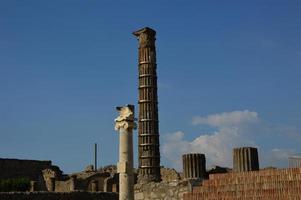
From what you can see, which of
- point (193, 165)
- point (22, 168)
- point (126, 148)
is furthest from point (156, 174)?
point (22, 168)

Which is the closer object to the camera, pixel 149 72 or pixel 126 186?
pixel 126 186

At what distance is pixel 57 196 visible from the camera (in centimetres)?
1902

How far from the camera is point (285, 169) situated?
32.2ft

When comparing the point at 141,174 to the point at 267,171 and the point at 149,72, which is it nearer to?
the point at 149,72

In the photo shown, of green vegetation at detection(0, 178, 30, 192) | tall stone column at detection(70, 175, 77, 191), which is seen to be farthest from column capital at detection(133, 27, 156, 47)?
green vegetation at detection(0, 178, 30, 192)

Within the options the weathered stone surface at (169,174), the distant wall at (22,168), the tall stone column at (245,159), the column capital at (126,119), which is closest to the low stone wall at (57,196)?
the weathered stone surface at (169,174)

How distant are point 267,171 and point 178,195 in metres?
2.35

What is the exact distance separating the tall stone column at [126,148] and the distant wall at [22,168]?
23311 mm

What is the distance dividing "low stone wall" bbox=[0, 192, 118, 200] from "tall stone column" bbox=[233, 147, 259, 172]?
841 centimetres

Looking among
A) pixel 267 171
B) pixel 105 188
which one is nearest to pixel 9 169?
pixel 105 188

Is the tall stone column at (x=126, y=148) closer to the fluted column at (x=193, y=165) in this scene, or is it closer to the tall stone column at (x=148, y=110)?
the fluted column at (x=193, y=165)

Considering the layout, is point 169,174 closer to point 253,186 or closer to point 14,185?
point 14,185

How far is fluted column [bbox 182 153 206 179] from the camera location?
13.0m

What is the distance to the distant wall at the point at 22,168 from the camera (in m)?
32.5
